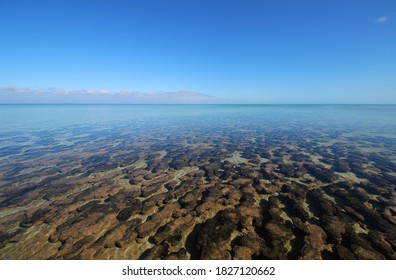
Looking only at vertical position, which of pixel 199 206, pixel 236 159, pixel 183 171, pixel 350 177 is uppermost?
pixel 350 177

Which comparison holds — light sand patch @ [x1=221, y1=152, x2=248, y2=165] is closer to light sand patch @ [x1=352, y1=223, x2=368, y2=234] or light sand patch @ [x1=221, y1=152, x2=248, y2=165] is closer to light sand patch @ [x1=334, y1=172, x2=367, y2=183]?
light sand patch @ [x1=334, y1=172, x2=367, y2=183]

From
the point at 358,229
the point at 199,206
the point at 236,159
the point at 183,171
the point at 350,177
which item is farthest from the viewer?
the point at 236,159

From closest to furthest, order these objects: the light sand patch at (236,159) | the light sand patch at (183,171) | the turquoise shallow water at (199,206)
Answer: the turquoise shallow water at (199,206)
the light sand patch at (183,171)
the light sand patch at (236,159)

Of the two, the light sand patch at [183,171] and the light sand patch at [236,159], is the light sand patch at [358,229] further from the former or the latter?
the light sand patch at [183,171]

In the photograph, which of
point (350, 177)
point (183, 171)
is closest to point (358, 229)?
point (350, 177)

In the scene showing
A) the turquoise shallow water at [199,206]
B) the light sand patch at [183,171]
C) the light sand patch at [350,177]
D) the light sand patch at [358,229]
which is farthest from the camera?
the light sand patch at [183,171]

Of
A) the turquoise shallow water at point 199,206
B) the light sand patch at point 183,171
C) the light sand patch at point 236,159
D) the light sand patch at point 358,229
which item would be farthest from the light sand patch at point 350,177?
the light sand patch at point 183,171

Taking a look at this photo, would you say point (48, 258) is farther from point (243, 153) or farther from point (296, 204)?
point (243, 153)

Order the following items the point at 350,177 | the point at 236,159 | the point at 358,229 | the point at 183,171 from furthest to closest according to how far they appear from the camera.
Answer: the point at 236,159, the point at 183,171, the point at 350,177, the point at 358,229

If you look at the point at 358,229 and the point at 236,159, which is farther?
the point at 236,159

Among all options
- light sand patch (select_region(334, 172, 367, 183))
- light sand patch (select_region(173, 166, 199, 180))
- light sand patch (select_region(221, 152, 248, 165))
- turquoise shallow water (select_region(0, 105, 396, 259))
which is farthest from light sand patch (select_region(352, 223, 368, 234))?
light sand patch (select_region(173, 166, 199, 180))

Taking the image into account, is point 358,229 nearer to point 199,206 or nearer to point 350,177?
point 350,177

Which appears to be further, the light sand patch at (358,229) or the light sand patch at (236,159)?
the light sand patch at (236,159)
